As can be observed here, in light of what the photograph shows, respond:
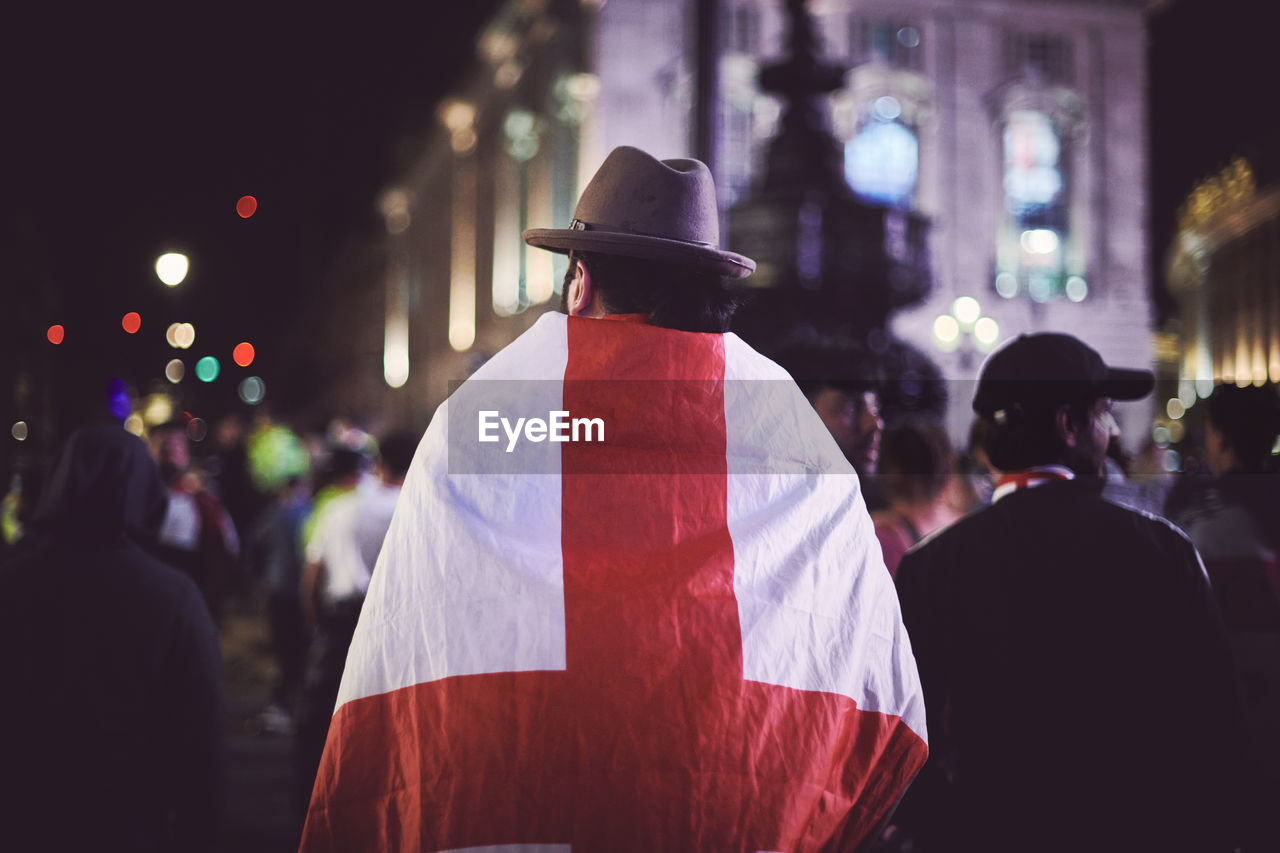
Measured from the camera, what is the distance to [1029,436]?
8.84 ft

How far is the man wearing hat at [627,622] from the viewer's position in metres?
1.73

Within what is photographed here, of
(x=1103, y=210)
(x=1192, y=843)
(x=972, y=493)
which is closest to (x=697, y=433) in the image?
(x=1192, y=843)

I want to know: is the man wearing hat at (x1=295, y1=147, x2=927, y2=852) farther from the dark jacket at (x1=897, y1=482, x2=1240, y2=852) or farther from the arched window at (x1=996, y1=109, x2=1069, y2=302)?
the arched window at (x1=996, y1=109, x2=1069, y2=302)

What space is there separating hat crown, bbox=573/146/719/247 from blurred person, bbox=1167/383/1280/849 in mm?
1952

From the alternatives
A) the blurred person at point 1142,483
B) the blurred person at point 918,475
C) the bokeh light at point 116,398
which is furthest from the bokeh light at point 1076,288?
the bokeh light at point 116,398

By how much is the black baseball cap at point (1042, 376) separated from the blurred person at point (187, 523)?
5284mm

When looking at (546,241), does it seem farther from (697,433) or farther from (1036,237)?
(1036,237)

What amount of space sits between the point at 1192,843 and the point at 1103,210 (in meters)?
34.4

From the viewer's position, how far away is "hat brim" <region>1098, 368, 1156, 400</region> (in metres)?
2.94

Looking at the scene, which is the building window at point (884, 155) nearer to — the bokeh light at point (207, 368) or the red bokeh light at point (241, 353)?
the red bokeh light at point (241, 353)

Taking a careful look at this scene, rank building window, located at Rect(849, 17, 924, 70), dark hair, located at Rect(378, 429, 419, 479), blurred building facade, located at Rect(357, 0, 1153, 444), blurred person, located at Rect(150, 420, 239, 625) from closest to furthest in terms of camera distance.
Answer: dark hair, located at Rect(378, 429, 419, 479) < blurred person, located at Rect(150, 420, 239, 625) < blurred building facade, located at Rect(357, 0, 1153, 444) < building window, located at Rect(849, 17, 924, 70)

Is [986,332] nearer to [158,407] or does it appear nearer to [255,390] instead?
[158,407]

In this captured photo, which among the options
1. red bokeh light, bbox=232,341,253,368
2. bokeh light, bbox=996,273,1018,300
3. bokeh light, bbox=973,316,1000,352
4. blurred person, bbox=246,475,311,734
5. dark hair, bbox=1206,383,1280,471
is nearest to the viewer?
dark hair, bbox=1206,383,1280,471

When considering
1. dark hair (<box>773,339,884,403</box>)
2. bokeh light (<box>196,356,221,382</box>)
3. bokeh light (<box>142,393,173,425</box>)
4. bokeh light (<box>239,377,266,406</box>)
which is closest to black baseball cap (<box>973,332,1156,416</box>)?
dark hair (<box>773,339,884,403</box>)
